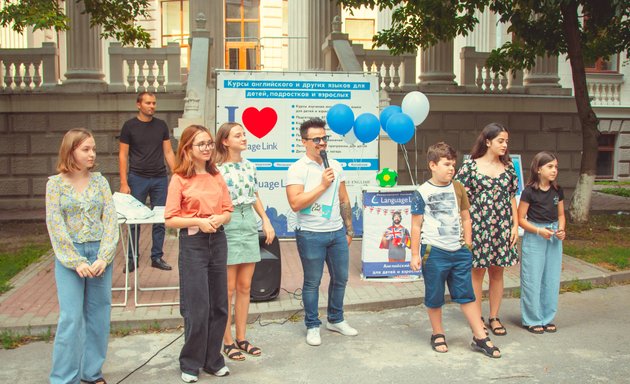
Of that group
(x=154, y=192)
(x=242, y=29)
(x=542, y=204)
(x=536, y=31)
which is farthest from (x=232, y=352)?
(x=242, y=29)

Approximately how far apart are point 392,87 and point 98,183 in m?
11.3

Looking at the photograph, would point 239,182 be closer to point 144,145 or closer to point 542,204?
point 542,204

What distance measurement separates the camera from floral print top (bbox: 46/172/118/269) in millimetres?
5164

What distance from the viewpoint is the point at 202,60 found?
13.3 meters

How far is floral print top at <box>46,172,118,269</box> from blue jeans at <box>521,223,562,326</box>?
3761mm

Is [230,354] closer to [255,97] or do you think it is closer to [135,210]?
[135,210]

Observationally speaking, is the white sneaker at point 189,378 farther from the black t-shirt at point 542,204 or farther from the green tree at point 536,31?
the green tree at point 536,31

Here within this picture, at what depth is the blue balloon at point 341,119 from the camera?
28.2 ft

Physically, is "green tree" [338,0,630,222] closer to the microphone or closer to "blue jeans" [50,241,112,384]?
the microphone

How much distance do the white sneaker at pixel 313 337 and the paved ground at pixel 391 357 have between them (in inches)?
2.2

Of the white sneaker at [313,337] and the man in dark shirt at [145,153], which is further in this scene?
the man in dark shirt at [145,153]

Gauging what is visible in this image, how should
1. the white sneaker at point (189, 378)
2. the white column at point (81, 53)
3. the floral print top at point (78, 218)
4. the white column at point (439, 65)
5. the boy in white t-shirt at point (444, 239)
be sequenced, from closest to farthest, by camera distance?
the floral print top at point (78, 218), the white sneaker at point (189, 378), the boy in white t-shirt at point (444, 239), the white column at point (81, 53), the white column at point (439, 65)

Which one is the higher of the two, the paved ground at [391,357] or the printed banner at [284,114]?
the printed banner at [284,114]

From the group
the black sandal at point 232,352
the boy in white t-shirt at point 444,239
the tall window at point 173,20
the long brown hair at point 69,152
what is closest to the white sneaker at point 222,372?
the black sandal at point 232,352
